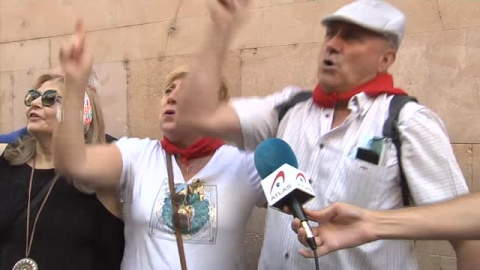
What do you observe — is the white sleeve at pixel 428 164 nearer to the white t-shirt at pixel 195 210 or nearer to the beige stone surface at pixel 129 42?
the white t-shirt at pixel 195 210

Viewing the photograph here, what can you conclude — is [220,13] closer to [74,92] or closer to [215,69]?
[215,69]

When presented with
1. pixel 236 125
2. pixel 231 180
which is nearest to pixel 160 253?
pixel 231 180

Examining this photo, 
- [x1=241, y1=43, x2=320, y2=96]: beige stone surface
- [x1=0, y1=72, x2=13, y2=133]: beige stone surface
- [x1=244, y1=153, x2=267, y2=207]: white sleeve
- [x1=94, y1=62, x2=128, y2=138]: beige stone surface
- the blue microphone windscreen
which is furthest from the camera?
[x1=0, y1=72, x2=13, y2=133]: beige stone surface

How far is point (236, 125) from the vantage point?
1.95 m

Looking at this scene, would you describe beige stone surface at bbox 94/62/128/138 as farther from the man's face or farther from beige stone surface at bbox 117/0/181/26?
the man's face

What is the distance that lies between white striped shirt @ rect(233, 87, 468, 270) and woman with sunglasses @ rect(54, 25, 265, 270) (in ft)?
0.97

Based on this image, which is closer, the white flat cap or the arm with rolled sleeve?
the arm with rolled sleeve

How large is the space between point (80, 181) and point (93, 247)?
→ 479 mm

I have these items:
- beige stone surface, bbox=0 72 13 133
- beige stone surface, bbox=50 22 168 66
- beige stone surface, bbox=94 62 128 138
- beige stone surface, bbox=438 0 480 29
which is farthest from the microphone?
beige stone surface, bbox=0 72 13 133

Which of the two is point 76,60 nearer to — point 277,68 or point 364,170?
point 364,170

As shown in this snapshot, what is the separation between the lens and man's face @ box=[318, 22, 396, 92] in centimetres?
184

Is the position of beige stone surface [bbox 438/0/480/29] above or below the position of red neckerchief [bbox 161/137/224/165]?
above

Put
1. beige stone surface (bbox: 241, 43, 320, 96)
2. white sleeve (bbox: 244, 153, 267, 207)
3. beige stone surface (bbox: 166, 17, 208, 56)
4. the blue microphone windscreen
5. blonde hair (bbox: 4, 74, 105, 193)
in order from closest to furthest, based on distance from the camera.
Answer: the blue microphone windscreen
white sleeve (bbox: 244, 153, 267, 207)
blonde hair (bbox: 4, 74, 105, 193)
beige stone surface (bbox: 241, 43, 320, 96)
beige stone surface (bbox: 166, 17, 208, 56)

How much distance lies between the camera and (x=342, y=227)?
→ 60.2 inches
